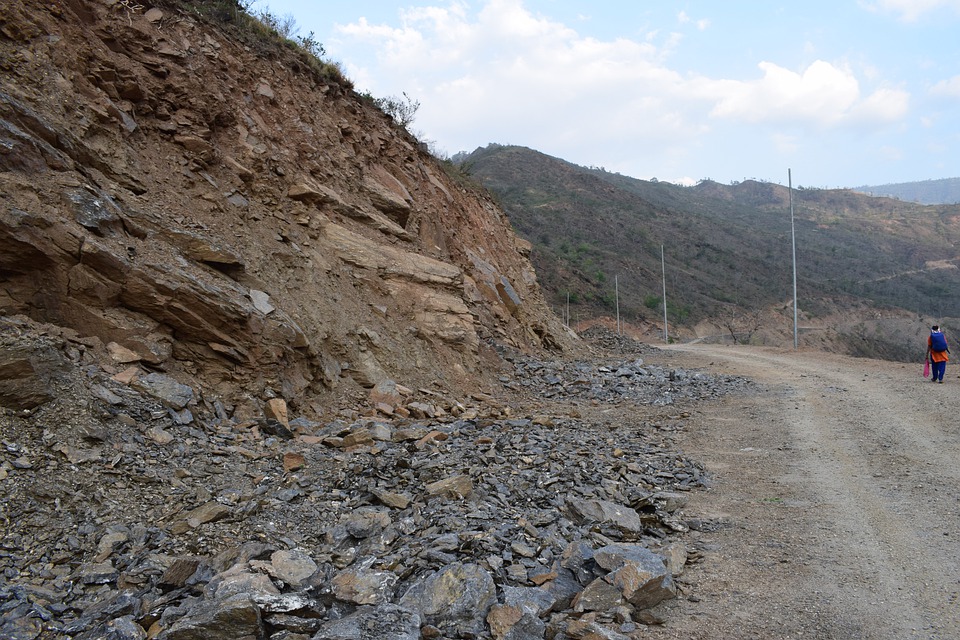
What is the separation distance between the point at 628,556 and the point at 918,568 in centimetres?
193

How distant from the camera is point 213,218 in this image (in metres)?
9.04

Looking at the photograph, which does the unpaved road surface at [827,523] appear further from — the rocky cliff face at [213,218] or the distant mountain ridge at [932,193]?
the distant mountain ridge at [932,193]

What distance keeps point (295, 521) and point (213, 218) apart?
6030mm

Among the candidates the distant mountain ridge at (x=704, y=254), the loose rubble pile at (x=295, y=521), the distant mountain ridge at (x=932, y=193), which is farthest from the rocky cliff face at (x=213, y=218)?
the distant mountain ridge at (x=932, y=193)

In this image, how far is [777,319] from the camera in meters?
45.6

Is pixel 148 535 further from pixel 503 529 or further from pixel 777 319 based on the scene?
pixel 777 319

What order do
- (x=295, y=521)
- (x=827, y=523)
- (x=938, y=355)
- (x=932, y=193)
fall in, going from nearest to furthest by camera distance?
(x=295, y=521) → (x=827, y=523) → (x=938, y=355) → (x=932, y=193)

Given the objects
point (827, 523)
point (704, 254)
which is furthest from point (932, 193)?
point (827, 523)

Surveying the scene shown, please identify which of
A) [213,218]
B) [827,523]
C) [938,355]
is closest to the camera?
[827,523]

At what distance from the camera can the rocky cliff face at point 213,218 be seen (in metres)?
6.50

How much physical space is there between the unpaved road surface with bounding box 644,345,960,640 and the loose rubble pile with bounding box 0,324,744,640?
34cm

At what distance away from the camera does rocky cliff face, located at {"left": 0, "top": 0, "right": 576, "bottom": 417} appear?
650 centimetres

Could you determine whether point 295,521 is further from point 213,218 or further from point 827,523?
point 213,218

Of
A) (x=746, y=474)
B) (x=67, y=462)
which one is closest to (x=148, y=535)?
(x=67, y=462)
